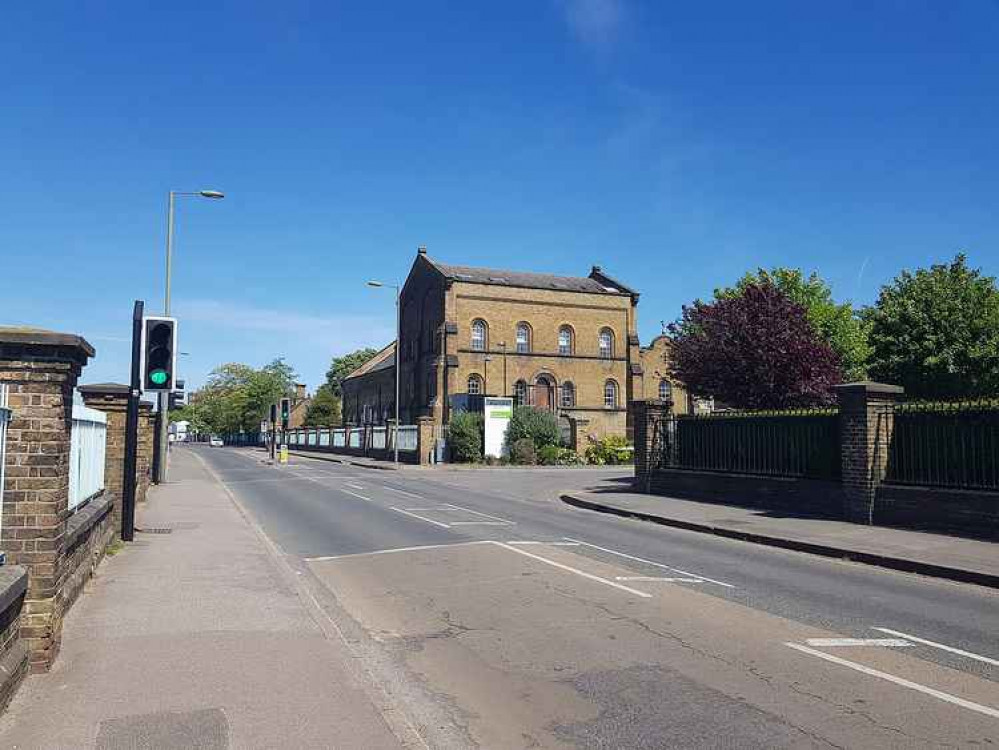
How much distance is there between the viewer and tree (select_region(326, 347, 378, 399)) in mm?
124375

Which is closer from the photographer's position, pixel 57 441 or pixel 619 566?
pixel 57 441

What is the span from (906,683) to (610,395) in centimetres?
5688

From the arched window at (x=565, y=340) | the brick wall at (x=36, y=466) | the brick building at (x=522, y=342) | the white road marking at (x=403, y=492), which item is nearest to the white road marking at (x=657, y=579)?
the brick wall at (x=36, y=466)

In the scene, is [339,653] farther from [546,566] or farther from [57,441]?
[546,566]

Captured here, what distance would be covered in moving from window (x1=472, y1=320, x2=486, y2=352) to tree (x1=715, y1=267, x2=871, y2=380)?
17029 mm

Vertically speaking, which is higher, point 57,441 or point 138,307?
point 138,307

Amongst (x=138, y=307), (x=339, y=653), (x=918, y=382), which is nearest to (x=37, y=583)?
(x=339, y=653)

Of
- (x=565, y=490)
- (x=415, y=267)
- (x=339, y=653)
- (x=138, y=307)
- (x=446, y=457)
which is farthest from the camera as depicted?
(x=415, y=267)

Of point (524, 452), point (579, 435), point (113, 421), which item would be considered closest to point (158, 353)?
point (113, 421)

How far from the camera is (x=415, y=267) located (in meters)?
65.4

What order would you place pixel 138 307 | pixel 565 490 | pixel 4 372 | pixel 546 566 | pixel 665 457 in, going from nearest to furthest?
1. pixel 4 372
2. pixel 546 566
3. pixel 138 307
4. pixel 665 457
5. pixel 565 490

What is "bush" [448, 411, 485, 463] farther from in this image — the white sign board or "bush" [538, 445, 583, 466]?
"bush" [538, 445, 583, 466]

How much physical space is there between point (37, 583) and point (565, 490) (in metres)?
22.8

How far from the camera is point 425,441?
4744 cm
